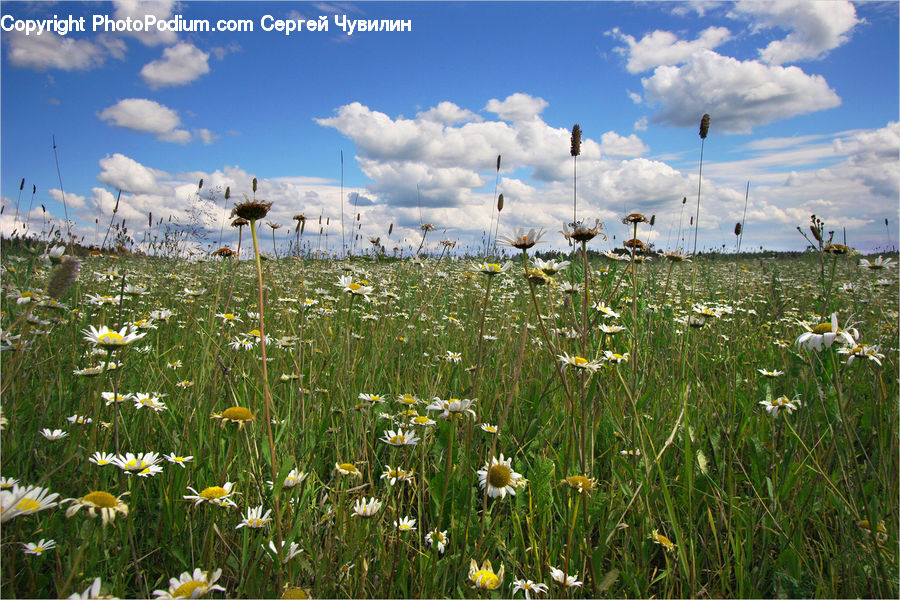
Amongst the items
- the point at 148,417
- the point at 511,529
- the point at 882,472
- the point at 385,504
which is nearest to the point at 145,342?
the point at 148,417

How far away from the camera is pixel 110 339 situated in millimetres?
1293

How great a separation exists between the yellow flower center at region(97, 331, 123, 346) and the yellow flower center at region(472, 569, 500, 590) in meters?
1.09

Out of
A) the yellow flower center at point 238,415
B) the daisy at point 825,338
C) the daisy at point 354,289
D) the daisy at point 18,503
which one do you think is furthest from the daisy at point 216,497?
the daisy at point 825,338

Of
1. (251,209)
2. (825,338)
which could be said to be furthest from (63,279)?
(825,338)

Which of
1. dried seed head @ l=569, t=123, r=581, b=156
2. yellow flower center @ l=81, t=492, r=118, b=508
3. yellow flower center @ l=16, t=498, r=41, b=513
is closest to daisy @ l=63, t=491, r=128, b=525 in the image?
yellow flower center @ l=81, t=492, r=118, b=508

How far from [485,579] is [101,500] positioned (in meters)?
0.80

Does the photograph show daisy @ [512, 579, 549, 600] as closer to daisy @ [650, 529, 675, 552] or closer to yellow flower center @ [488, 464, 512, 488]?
yellow flower center @ [488, 464, 512, 488]

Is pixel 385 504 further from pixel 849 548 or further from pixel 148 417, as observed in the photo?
pixel 849 548

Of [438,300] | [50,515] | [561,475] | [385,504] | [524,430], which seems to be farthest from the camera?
[438,300]

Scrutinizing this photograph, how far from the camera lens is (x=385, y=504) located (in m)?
1.46

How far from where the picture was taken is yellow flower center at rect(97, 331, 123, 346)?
1.28 meters

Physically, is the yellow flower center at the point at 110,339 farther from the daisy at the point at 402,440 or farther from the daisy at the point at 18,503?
the daisy at the point at 402,440

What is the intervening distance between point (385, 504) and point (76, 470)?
3.41ft

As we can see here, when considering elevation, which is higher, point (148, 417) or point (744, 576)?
point (148, 417)
